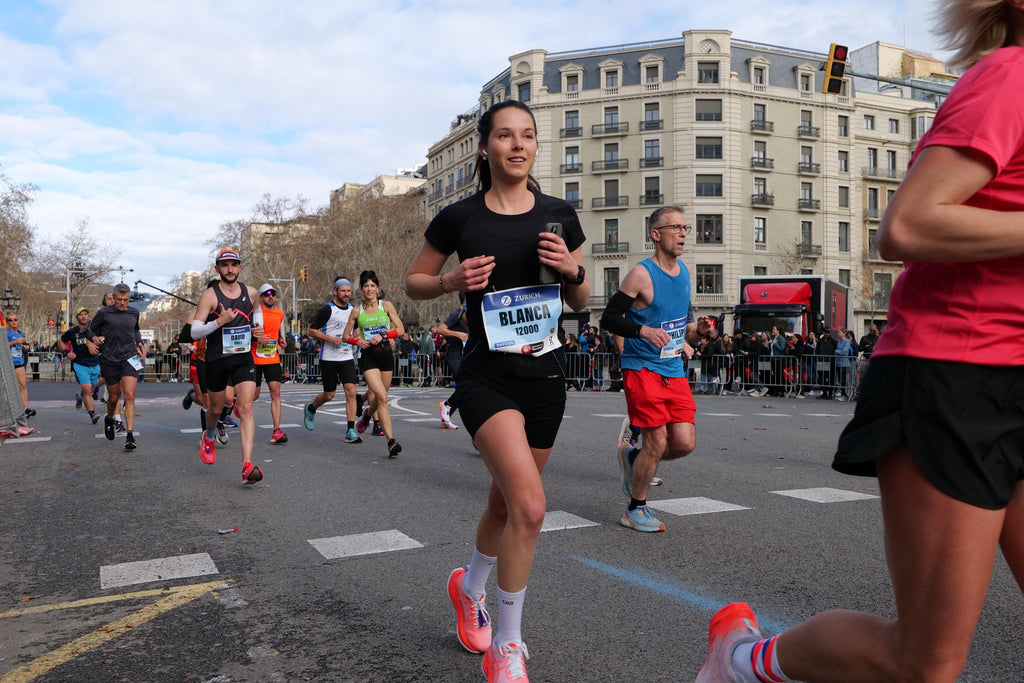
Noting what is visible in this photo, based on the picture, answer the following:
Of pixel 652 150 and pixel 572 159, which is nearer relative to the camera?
pixel 652 150

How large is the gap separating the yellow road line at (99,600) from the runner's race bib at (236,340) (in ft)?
12.7

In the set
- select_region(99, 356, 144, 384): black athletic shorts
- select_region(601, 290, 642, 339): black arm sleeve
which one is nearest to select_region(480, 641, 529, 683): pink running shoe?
select_region(601, 290, 642, 339): black arm sleeve

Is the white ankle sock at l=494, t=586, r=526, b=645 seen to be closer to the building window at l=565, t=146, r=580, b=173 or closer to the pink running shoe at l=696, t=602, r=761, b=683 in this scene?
the pink running shoe at l=696, t=602, r=761, b=683

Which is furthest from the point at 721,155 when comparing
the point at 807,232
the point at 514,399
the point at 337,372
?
the point at 514,399

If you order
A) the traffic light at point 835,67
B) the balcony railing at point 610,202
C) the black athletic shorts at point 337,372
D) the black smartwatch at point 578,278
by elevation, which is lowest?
the black athletic shorts at point 337,372

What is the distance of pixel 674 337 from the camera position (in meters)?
5.96

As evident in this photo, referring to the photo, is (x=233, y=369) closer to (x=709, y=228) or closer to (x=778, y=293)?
(x=778, y=293)

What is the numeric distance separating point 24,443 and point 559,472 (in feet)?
24.6

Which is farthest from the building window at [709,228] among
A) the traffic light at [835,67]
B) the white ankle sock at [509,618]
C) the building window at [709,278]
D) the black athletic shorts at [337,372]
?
the white ankle sock at [509,618]

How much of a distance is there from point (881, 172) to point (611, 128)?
2041 cm

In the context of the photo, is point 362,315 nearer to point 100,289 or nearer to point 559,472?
point 559,472

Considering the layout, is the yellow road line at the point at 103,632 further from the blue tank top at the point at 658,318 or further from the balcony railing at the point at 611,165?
the balcony railing at the point at 611,165

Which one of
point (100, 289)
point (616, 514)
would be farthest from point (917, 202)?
point (100, 289)

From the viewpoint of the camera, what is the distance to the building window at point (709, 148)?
58875mm
